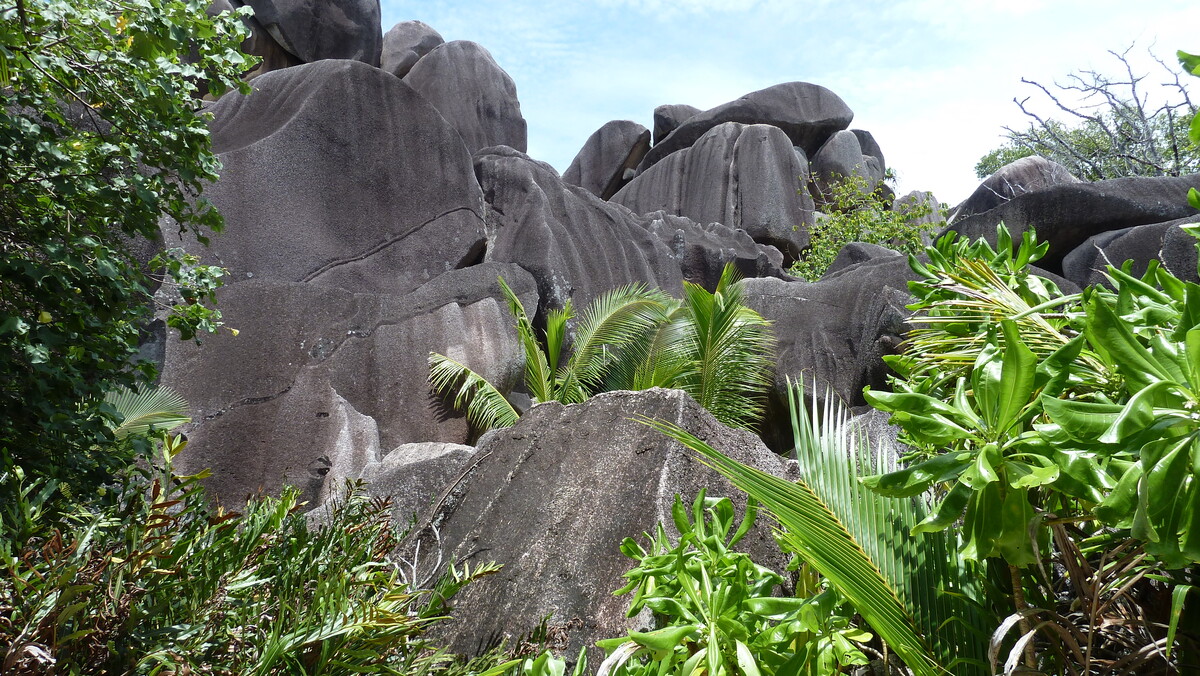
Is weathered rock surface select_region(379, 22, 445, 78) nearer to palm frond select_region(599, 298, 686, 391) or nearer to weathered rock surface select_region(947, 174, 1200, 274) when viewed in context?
palm frond select_region(599, 298, 686, 391)

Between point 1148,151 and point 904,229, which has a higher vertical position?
point 1148,151

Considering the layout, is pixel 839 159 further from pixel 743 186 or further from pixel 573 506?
pixel 573 506

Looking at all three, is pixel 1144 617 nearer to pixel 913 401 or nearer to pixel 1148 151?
pixel 913 401

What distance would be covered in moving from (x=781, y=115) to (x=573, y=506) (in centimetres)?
1831

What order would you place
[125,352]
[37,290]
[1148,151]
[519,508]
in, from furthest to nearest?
[1148,151], [125,352], [519,508], [37,290]

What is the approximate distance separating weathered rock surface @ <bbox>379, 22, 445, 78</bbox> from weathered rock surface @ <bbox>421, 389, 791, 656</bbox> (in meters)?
16.2

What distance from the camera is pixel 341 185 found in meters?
9.20

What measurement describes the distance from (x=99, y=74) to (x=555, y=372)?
6.69 meters

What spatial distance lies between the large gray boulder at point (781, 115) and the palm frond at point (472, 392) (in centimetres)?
1220

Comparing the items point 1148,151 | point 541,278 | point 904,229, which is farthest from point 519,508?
point 904,229

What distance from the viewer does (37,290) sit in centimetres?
215

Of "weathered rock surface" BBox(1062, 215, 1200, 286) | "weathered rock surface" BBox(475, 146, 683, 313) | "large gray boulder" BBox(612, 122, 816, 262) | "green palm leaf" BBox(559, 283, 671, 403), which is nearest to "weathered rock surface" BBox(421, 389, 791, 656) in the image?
"weathered rock surface" BBox(1062, 215, 1200, 286)

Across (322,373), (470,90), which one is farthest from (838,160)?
(322,373)

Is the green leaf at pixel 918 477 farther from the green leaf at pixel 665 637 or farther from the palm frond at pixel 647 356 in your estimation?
the palm frond at pixel 647 356
